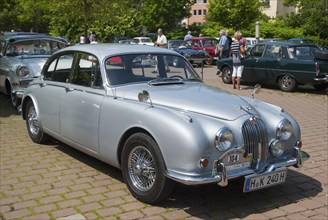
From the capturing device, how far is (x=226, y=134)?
4.03 metres

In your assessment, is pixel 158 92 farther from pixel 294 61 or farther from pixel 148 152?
pixel 294 61

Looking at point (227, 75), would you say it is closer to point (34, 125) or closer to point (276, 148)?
point (34, 125)

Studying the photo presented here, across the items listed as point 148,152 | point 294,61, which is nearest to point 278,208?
point 148,152

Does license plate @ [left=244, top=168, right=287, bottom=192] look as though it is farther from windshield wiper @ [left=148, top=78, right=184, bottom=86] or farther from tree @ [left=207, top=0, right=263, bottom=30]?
tree @ [left=207, top=0, right=263, bottom=30]

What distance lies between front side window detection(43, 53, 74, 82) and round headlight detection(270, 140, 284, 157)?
313cm

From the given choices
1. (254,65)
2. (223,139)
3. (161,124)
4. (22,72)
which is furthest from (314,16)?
(161,124)

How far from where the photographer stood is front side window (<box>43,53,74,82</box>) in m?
6.03

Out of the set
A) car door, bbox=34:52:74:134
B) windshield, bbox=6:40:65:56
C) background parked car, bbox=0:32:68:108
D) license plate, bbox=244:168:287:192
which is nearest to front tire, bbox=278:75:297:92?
background parked car, bbox=0:32:68:108

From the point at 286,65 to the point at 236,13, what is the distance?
33.8 meters

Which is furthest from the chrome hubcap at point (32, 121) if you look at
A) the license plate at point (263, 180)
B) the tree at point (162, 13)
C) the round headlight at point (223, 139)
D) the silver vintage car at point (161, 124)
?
the tree at point (162, 13)

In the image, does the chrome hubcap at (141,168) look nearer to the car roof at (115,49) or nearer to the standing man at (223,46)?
the car roof at (115,49)

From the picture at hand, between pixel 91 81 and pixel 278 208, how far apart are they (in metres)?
2.79

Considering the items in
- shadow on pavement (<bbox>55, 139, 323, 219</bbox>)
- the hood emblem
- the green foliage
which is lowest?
shadow on pavement (<bbox>55, 139, 323, 219</bbox>)

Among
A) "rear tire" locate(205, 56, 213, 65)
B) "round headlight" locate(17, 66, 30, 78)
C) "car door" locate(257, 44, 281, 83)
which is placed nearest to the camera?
"round headlight" locate(17, 66, 30, 78)
